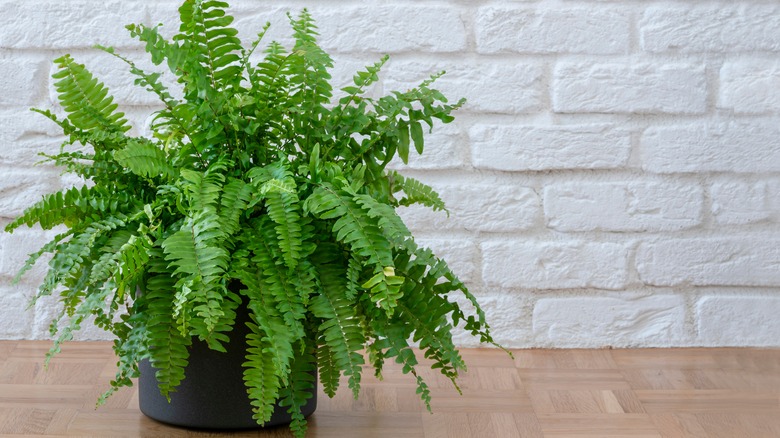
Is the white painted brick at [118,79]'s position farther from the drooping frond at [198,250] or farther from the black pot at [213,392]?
the drooping frond at [198,250]

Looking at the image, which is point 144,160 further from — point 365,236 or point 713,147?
point 713,147

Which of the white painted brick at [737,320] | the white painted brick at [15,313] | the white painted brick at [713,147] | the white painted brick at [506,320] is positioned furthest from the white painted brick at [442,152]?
the white painted brick at [15,313]

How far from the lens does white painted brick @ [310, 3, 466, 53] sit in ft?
6.93

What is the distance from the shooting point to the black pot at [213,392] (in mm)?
1520

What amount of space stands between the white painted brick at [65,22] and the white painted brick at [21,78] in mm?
30

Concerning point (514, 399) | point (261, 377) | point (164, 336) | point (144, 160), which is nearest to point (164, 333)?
point (164, 336)

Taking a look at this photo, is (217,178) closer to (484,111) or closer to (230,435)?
(230,435)

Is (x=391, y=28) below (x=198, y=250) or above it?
above

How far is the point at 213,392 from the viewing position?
1540 millimetres

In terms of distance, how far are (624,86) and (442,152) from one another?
16.4 inches

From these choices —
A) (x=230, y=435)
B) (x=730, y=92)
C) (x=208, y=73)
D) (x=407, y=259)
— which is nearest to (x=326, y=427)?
(x=230, y=435)

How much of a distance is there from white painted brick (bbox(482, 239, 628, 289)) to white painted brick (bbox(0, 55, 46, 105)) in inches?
40.3

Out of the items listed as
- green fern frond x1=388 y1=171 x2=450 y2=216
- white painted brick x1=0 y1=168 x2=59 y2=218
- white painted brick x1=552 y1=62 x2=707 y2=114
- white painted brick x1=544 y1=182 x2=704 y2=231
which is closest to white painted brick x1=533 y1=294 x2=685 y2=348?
white painted brick x1=544 y1=182 x2=704 y2=231

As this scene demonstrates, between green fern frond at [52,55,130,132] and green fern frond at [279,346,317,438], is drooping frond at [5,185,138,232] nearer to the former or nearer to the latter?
green fern frond at [52,55,130,132]
